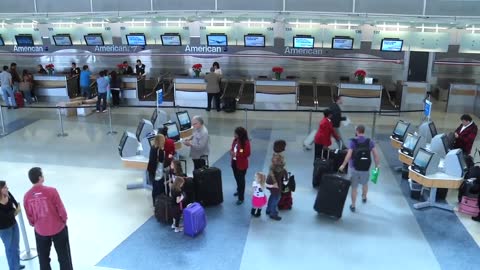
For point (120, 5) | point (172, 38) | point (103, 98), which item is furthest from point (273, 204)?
point (120, 5)

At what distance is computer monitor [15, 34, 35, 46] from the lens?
1683 cm

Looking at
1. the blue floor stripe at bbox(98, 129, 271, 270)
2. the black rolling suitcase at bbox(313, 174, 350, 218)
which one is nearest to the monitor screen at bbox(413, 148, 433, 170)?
the black rolling suitcase at bbox(313, 174, 350, 218)

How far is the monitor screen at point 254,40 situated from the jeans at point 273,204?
27.2ft

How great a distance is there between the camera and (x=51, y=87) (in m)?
16.8

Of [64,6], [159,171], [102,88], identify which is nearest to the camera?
[159,171]

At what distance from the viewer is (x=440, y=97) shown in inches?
659

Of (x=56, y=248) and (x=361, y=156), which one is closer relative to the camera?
(x=56, y=248)

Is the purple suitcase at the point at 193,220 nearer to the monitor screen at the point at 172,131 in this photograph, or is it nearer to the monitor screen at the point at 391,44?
the monitor screen at the point at 172,131

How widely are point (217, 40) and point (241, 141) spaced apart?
8.13 metres

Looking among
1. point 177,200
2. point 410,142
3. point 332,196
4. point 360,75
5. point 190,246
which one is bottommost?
point 190,246

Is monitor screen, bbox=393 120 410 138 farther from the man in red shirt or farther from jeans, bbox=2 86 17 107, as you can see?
jeans, bbox=2 86 17 107

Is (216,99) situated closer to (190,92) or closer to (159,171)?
(190,92)

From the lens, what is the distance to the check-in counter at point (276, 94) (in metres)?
15.4

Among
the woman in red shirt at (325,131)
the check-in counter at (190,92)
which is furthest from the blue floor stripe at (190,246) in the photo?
the check-in counter at (190,92)
